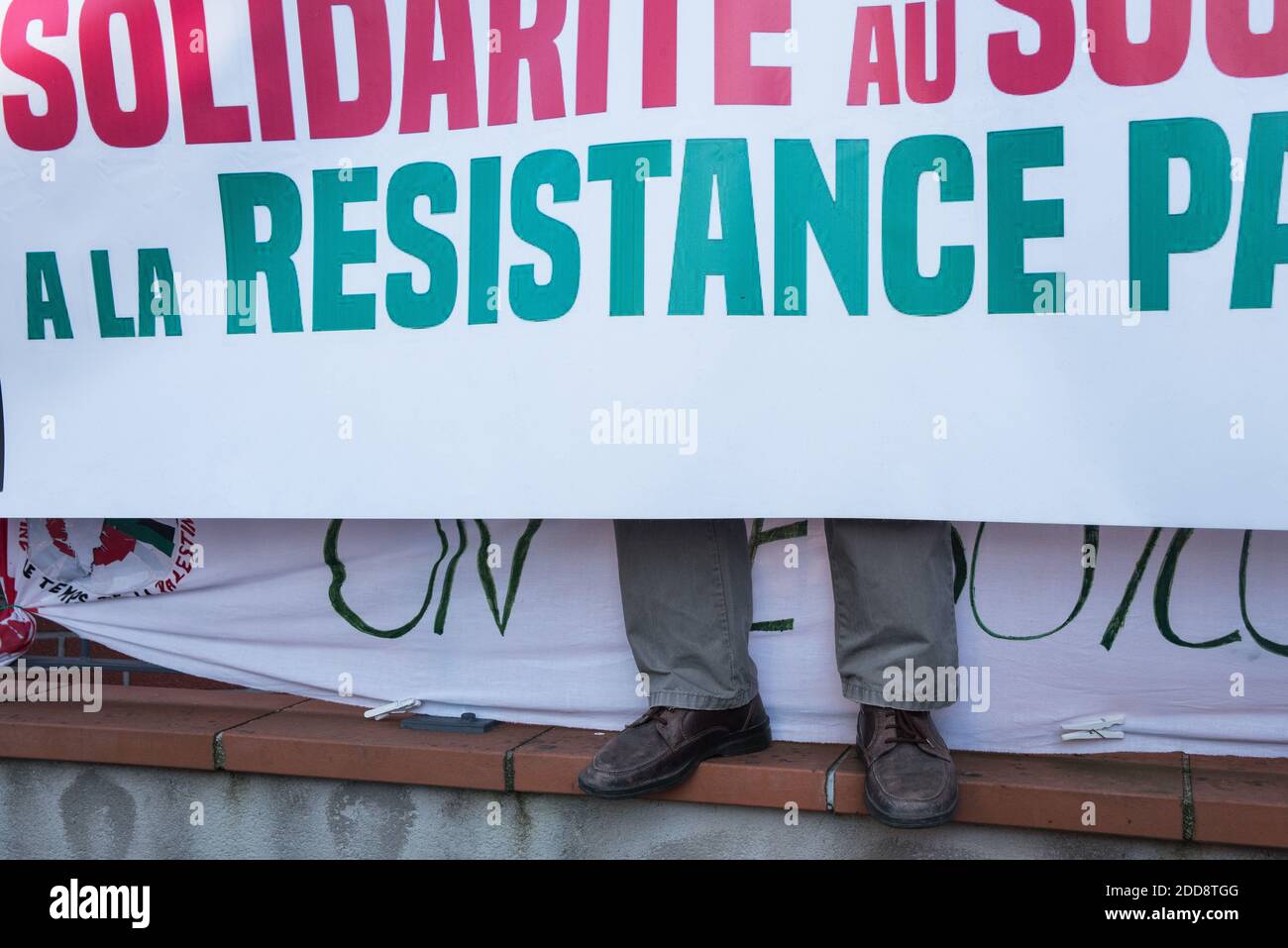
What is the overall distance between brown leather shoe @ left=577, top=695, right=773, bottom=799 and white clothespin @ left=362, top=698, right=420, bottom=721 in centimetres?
40

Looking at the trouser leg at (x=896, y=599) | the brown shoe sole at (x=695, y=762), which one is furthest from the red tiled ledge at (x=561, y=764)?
the trouser leg at (x=896, y=599)

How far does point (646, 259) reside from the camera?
1.66 m

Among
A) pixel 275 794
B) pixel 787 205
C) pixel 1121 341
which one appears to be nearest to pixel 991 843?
pixel 1121 341

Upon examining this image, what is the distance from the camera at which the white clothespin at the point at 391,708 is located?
6.55ft

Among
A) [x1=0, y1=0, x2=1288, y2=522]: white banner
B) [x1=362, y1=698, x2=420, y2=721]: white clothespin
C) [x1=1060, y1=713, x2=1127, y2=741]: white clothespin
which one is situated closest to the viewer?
[x1=0, y1=0, x2=1288, y2=522]: white banner

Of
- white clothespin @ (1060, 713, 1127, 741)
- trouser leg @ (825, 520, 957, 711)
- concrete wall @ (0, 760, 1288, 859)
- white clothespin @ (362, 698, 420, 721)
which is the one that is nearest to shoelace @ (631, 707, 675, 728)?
concrete wall @ (0, 760, 1288, 859)

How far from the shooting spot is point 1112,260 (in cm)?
153

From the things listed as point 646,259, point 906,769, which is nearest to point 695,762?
point 906,769

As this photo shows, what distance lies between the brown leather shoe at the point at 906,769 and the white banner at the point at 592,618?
6.2 inches

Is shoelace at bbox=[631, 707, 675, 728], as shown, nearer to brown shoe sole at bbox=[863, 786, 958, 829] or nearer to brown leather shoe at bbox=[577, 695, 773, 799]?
brown leather shoe at bbox=[577, 695, 773, 799]

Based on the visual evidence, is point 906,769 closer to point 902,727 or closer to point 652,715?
point 902,727

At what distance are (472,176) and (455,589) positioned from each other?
26.9 inches

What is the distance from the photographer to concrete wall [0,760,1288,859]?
1.67 metres

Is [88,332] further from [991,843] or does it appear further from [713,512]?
[991,843]
